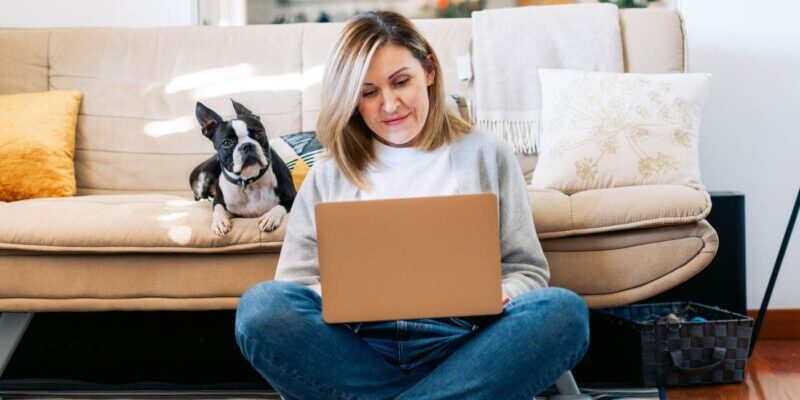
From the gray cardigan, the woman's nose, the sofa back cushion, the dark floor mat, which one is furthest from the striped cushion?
the woman's nose

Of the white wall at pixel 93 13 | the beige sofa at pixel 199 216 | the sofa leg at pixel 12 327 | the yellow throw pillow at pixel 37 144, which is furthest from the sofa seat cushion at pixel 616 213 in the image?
the white wall at pixel 93 13

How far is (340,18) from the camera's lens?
2.94 metres

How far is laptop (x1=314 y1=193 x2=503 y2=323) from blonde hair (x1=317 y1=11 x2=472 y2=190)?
0.34 meters

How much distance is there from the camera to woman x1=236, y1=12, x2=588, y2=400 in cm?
123

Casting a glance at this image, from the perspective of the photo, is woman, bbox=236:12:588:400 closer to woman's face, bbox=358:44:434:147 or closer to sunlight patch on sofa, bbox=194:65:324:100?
woman's face, bbox=358:44:434:147

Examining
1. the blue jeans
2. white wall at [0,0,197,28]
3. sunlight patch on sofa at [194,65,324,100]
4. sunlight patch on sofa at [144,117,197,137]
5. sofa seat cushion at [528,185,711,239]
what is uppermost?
white wall at [0,0,197,28]

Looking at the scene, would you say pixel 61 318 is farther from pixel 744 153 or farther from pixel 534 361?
pixel 744 153

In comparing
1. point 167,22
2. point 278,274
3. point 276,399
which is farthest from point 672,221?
point 167,22

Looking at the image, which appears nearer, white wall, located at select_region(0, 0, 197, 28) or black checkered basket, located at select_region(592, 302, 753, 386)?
black checkered basket, located at select_region(592, 302, 753, 386)

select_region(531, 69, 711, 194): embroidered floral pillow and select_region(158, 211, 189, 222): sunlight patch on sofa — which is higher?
select_region(531, 69, 711, 194): embroidered floral pillow

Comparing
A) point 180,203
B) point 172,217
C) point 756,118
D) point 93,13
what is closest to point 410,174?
point 172,217

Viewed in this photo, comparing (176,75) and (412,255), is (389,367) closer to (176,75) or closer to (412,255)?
(412,255)

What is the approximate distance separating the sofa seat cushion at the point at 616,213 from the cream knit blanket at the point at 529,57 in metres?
0.57

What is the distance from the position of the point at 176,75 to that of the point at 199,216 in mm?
797
